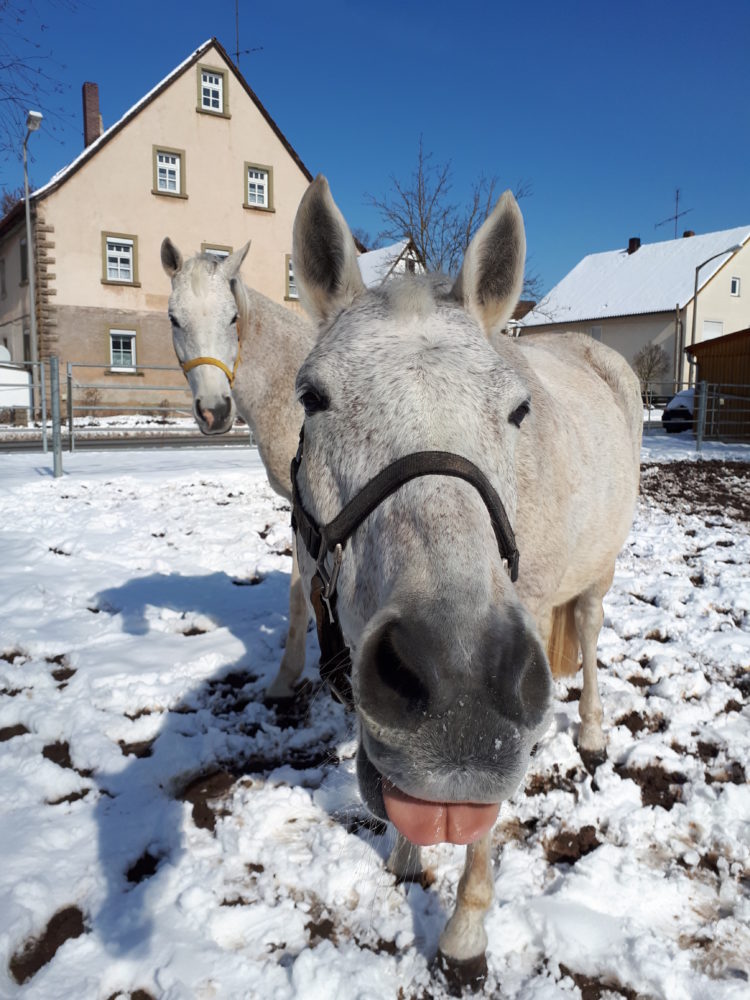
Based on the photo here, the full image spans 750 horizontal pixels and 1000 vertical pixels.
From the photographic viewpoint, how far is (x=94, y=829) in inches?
100

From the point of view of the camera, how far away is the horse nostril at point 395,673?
115 cm

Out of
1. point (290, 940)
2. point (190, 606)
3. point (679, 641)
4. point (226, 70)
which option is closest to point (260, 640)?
point (190, 606)

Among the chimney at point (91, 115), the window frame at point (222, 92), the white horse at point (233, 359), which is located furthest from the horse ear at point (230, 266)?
the chimney at point (91, 115)

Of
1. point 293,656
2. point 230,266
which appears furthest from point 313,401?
point 230,266

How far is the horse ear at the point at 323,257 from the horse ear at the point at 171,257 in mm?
2941

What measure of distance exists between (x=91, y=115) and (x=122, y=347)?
476 inches

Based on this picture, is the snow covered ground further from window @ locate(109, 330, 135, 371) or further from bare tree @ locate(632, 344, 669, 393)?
bare tree @ locate(632, 344, 669, 393)

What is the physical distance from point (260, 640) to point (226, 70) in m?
28.1

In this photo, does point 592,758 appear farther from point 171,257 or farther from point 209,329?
point 171,257

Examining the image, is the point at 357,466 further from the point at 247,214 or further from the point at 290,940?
the point at 247,214

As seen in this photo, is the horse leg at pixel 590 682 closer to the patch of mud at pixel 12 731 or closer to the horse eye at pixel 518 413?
the horse eye at pixel 518 413

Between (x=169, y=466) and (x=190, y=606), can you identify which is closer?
(x=190, y=606)

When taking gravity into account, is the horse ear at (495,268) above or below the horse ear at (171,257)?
below

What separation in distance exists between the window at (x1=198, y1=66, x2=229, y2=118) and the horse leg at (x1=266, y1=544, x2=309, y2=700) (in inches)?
1069
